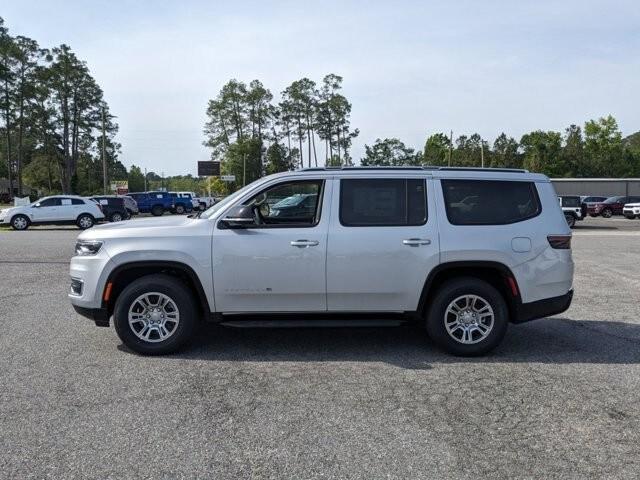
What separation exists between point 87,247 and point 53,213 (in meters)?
23.0

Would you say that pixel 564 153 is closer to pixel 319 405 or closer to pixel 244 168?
pixel 244 168

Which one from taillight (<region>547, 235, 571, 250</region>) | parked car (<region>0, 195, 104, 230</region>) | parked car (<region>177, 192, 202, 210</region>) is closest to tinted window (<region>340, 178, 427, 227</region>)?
taillight (<region>547, 235, 571, 250</region>)

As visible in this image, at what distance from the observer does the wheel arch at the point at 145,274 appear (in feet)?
18.6

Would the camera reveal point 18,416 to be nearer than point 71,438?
No

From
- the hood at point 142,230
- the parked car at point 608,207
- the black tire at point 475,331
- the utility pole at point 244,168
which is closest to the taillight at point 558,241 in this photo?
Result: the black tire at point 475,331

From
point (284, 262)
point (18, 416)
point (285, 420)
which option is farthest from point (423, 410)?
point (18, 416)

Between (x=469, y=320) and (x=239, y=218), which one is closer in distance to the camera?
(x=239, y=218)

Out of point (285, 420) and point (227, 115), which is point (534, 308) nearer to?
point (285, 420)

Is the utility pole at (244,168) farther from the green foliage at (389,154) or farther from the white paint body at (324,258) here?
the white paint body at (324,258)

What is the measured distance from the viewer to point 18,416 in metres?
4.23

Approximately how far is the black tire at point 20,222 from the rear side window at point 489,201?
82.0 ft

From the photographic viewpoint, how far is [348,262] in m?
5.64

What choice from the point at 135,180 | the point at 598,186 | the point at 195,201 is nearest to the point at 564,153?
the point at 598,186

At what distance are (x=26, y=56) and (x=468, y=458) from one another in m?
71.0
